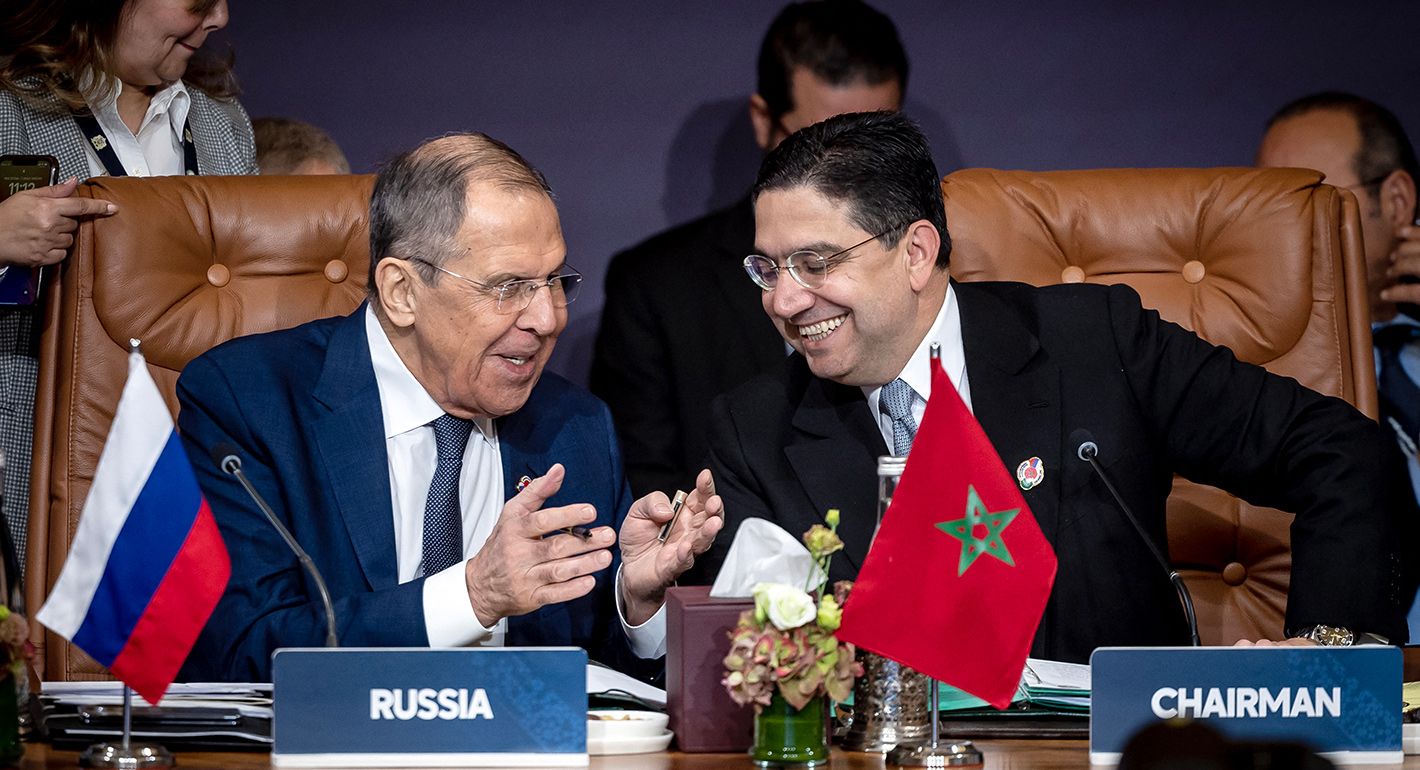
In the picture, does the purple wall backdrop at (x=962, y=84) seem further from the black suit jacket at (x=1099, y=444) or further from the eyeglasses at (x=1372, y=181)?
the black suit jacket at (x=1099, y=444)

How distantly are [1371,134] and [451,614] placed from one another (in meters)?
2.60

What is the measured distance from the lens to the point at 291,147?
362 cm

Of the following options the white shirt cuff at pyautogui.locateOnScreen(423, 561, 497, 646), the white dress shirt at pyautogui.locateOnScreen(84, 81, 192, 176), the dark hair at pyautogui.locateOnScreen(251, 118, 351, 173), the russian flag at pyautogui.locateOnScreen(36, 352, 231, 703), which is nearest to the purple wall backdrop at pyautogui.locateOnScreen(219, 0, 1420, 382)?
the dark hair at pyautogui.locateOnScreen(251, 118, 351, 173)

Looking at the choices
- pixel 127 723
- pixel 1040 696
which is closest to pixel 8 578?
pixel 127 723

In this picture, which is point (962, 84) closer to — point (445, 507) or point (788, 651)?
point (445, 507)

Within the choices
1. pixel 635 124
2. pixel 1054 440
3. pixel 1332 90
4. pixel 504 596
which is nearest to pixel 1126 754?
pixel 504 596

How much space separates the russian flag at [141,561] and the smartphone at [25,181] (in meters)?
1.03

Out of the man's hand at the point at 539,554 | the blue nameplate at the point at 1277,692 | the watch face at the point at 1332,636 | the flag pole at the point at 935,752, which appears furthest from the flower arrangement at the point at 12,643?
the watch face at the point at 1332,636

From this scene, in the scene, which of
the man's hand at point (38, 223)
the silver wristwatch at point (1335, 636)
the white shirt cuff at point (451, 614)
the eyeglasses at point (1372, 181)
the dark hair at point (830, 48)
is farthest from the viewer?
the eyeglasses at point (1372, 181)

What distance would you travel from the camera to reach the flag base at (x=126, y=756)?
5.37ft

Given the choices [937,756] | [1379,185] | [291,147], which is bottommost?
[937,756]

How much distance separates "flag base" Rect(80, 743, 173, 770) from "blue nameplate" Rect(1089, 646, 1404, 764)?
954mm

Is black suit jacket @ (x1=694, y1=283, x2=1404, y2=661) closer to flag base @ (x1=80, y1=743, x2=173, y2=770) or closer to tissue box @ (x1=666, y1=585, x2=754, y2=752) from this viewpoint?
tissue box @ (x1=666, y1=585, x2=754, y2=752)

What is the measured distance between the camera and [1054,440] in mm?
2520
